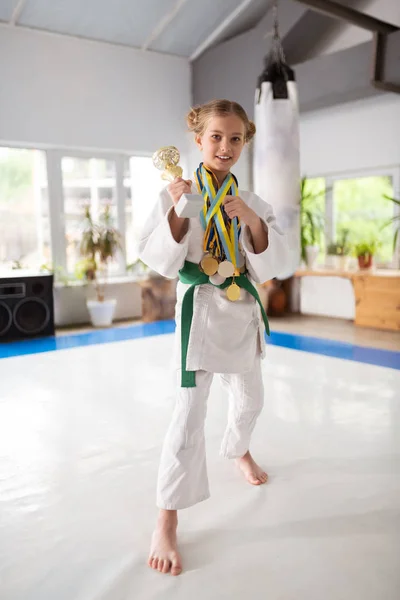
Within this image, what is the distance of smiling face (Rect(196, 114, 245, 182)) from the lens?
5.12 ft

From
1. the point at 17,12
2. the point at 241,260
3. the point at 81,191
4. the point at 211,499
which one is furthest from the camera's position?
the point at 81,191

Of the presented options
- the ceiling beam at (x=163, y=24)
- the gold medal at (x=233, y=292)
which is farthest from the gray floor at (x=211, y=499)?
the ceiling beam at (x=163, y=24)

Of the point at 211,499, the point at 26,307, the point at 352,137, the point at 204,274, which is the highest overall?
the point at 352,137

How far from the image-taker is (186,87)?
675 cm

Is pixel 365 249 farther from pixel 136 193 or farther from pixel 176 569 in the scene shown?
pixel 176 569

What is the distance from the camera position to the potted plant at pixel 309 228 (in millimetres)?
5882

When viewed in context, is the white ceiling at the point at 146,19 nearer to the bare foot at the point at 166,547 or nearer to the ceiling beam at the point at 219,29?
the ceiling beam at the point at 219,29

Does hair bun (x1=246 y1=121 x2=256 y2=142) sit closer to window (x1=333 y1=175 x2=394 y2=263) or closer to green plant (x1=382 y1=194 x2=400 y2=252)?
green plant (x1=382 y1=194 x2=400 y2=252)

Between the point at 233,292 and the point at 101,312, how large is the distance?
445cm

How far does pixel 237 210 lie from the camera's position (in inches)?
58.9

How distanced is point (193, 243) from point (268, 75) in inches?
127

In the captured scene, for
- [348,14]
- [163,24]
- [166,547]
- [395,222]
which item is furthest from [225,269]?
[163,24]

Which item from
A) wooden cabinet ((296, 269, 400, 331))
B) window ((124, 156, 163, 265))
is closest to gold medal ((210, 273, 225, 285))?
wooden cabinet ((296, 269, 400, 331))

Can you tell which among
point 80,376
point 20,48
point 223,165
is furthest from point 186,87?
point 223,165
